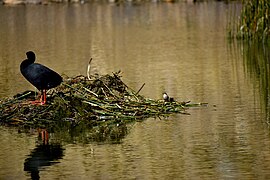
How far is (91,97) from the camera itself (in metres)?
10.7

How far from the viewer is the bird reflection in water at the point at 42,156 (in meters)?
8.03

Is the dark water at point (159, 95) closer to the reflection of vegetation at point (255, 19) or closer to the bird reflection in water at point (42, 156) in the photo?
the bird reflection in water at point (42, 156)

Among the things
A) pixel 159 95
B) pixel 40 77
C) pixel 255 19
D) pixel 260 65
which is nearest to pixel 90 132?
pixel 40 77

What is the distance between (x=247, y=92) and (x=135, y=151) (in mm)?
4145

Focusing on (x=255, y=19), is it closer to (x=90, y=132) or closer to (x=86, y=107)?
(x=86, y=107)

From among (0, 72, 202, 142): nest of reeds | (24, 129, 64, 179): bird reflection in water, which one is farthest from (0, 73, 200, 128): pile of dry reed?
(24, 129, 64, 179): bird reflection in water

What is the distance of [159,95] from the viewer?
40.3 feet

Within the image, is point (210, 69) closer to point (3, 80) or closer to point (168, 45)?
point (3, 80)

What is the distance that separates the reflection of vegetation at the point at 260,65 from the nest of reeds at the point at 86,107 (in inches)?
52.6

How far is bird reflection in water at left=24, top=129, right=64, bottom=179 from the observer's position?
8.03 m

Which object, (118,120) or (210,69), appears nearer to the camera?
(118,120)

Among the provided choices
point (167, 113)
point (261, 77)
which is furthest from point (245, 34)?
point (167, 113)

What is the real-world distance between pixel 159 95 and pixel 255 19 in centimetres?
770

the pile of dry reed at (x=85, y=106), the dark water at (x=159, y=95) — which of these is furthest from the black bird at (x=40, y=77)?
the dark water at (x=159, y=95)
